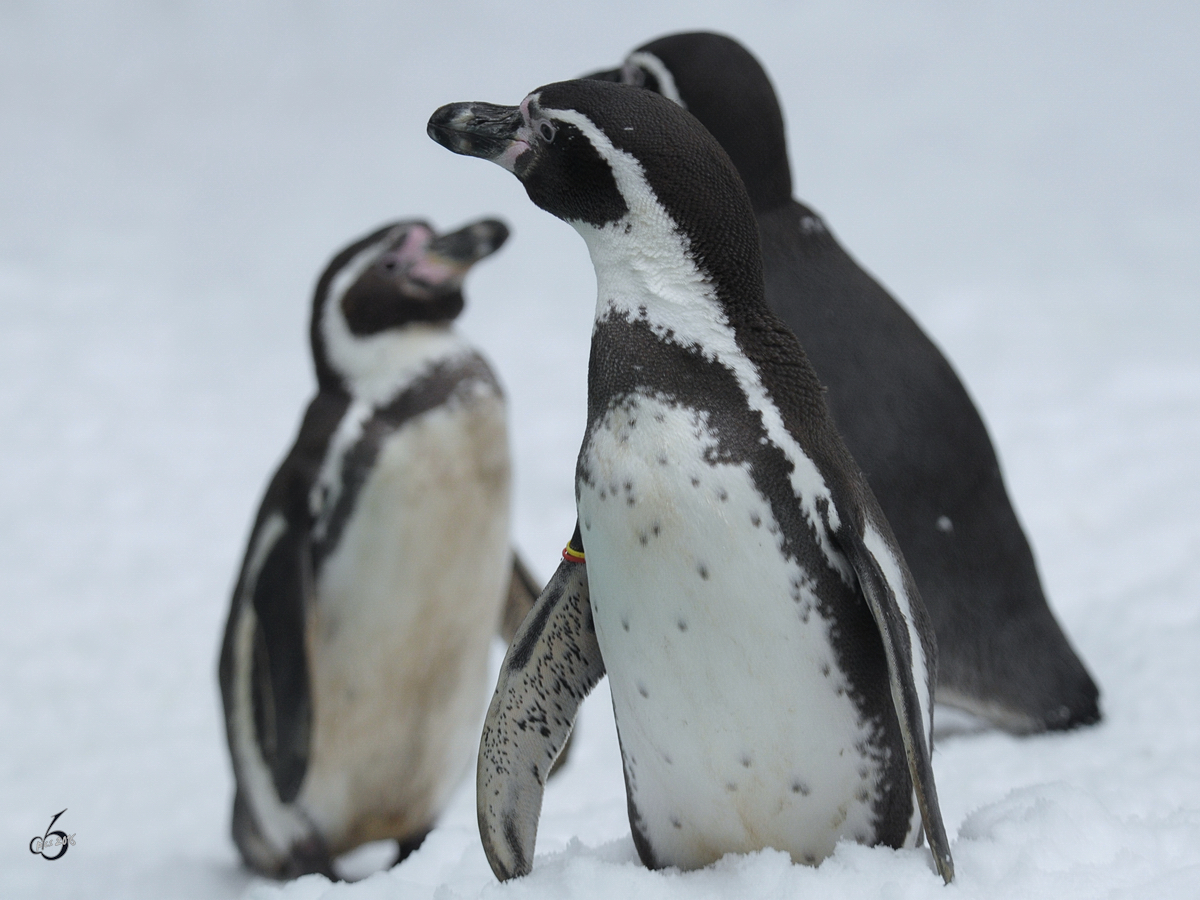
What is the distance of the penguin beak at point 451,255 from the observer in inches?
115

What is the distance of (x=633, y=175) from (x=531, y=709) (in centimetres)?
63

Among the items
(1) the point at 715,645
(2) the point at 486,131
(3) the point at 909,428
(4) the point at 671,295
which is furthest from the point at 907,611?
(3) the point at 909,428

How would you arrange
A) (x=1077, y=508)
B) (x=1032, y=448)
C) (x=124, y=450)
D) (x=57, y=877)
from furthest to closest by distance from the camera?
(x=124, y=450)
(x=1032, y=448)
(x=1077, y=508)
(x=57, y=877)

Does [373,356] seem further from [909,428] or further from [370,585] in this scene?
[909,428]

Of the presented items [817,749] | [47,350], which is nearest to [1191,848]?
[817,749]

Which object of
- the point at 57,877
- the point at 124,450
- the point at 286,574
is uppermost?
the point at 286,574

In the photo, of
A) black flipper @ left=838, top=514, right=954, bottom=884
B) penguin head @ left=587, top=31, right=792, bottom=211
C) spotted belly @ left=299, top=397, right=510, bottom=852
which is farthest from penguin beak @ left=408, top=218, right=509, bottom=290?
black flipper @ left=838, top=514, right=954, bottom=884

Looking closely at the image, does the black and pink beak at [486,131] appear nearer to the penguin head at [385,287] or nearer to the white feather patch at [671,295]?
the white feather patch at [671,295]

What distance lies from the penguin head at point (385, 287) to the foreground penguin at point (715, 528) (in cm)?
147

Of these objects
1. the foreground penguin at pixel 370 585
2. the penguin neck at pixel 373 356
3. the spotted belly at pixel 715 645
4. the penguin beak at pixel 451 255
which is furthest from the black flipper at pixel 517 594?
the spotted belly at pixel 715 645

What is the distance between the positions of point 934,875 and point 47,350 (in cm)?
583

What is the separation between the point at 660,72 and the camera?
87.5 inches

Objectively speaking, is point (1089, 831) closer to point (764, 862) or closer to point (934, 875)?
point (934, 875)

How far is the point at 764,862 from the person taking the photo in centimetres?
138
